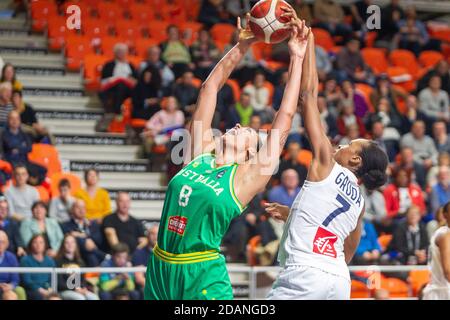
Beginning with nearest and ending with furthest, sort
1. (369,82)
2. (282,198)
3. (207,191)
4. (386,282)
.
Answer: (207,191) → (386,282) → (282,198) → (369,82)

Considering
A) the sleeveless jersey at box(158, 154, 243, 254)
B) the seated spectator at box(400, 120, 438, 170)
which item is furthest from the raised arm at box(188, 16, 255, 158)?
the seated spectator at box(400, 120, 438, 170)

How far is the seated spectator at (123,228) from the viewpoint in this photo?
11922mm

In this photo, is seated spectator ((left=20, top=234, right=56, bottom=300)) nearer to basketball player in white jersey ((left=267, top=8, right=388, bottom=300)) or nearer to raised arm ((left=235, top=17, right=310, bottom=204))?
basketball player in white jersey ((left=267, top=8, right=388, bottom=300))

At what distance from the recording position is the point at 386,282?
468 inches

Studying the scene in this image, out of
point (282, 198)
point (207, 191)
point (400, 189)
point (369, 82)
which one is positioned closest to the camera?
point (207, 191)

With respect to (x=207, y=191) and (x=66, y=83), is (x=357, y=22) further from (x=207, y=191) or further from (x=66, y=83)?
(x=207, y=191)

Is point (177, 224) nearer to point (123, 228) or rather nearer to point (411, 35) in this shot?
point (123, 228)

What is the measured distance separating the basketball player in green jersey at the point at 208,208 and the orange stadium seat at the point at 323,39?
36.1 feet

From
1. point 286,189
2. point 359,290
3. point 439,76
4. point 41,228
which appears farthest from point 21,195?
point 439,76

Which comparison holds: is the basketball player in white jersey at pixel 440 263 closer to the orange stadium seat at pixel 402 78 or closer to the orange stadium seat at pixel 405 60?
the orange stadium seat at pixel 402 78

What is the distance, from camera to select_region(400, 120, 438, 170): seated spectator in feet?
49.0
